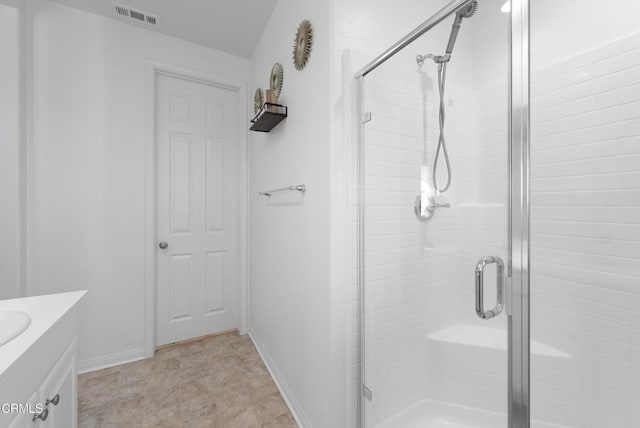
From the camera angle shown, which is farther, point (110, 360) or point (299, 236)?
point (110, 360)

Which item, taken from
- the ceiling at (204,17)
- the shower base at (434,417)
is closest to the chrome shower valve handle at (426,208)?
the shower base at (434,417)

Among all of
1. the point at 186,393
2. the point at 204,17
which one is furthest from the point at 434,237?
the point at 204,17

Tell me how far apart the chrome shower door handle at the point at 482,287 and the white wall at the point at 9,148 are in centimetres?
256

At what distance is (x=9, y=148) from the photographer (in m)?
1.69

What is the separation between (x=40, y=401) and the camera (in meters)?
0.82

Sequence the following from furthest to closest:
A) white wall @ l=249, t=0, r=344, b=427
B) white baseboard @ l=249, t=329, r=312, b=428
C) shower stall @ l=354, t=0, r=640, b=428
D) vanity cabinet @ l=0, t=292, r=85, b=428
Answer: white baseboard @ l=249, t=329, r=312, b=428 → white wall @ l=249, t=0, r=344, b=427 → shower stall @ l=354, t=0, r=640, b=428 → vanity cabinet @ l=0, t=292, r=85, b=428

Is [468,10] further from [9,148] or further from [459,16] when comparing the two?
[9,148]

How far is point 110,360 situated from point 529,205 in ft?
9.18

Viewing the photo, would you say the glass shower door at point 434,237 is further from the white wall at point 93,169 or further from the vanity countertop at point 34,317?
the white wall at point 93,169

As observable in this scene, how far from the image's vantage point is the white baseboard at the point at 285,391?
151cm

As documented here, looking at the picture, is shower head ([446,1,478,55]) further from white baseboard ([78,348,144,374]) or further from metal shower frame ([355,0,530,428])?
white baseboard ([78,348,144,374])

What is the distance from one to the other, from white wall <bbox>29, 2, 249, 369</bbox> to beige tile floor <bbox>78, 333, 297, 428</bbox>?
259mm

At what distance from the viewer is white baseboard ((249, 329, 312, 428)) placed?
4.96ft

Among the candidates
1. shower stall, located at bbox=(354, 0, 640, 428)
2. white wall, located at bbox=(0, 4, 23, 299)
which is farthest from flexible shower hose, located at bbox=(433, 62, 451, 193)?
white wall, located at bbox=(0, 4, 23, 299)
